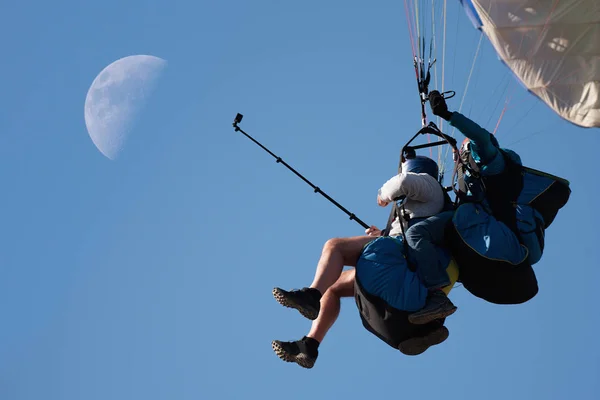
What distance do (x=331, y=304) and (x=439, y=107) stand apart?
1.72 m

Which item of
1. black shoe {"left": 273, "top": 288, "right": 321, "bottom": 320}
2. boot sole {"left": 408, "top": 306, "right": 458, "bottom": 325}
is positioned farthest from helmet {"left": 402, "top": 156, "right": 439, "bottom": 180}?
black shoe {"left": 273, "top": 288, "right": 321, "bottom": 320}

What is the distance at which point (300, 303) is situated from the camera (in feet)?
20.5

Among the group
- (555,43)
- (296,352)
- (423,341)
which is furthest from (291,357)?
(555,43)

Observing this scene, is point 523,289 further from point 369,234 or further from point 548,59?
point 548,59

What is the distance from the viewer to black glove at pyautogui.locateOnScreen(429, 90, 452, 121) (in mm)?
6594

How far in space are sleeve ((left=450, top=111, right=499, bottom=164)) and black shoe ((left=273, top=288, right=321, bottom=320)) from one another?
1590mm

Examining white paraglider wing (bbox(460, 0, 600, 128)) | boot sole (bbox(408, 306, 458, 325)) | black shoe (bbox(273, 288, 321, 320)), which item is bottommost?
black shoe (bbox(273, 288, 321, 320))

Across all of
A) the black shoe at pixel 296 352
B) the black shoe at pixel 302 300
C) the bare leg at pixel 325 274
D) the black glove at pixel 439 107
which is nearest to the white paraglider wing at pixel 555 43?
the black glove at pixel 439 107

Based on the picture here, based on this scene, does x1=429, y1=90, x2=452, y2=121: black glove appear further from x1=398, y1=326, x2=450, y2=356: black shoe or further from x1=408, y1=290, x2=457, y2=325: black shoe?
x1=398, y1=326, x2=450, y2=356: black shoe

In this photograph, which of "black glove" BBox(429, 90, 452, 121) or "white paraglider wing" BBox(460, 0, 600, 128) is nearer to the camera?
"black glove" BBox(429, 90, 452, 121)

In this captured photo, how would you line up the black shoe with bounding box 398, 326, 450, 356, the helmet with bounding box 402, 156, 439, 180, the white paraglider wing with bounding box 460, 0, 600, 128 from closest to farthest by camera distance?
the black shoe with bounding box 398, 326, 450, 356, the helmet with bounding box 402, 156, 439, 180, the white paraglider wing with bounding box 460, 0, 600, 128

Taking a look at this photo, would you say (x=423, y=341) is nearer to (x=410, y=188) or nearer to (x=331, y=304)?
(x=331, y=304)

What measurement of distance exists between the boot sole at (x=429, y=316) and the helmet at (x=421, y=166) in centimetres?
110

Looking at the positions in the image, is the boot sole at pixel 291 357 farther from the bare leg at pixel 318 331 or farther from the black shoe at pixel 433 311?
the black shoe at pixel 433 311
